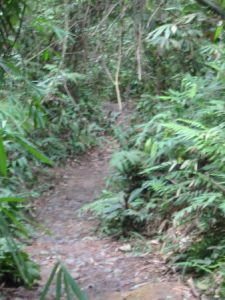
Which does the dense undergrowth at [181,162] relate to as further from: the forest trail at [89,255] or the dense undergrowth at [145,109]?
the forest trail at [89,255]

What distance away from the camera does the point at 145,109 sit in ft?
21.8

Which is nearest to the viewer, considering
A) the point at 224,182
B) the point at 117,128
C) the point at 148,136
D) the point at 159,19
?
the point at 224,182

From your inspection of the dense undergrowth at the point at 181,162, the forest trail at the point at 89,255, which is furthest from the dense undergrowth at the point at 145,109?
the forest trail at the point at 89,255

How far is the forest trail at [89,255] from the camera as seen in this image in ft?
13.1

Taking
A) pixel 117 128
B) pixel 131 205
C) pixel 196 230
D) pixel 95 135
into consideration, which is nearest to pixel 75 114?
pixel 95 135

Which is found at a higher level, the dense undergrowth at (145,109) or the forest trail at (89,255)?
the dense undergrowth at (145,109)

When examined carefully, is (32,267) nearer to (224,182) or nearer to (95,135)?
(224,182)

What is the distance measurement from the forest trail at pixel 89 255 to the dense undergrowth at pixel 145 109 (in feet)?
0.65

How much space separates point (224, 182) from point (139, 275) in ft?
3.58

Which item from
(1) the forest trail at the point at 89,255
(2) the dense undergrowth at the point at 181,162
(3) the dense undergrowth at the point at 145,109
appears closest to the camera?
(3) the dense undergrowth at the point at 145,109

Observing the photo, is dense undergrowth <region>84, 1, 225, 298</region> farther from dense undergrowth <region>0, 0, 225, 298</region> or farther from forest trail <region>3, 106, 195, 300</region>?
forest trail <region>3, 106, 195, 300</region>

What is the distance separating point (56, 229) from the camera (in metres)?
6.04

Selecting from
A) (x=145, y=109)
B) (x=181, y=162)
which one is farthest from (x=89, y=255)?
(x=145, y=109)

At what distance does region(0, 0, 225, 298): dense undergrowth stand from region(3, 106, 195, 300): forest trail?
0.20m
